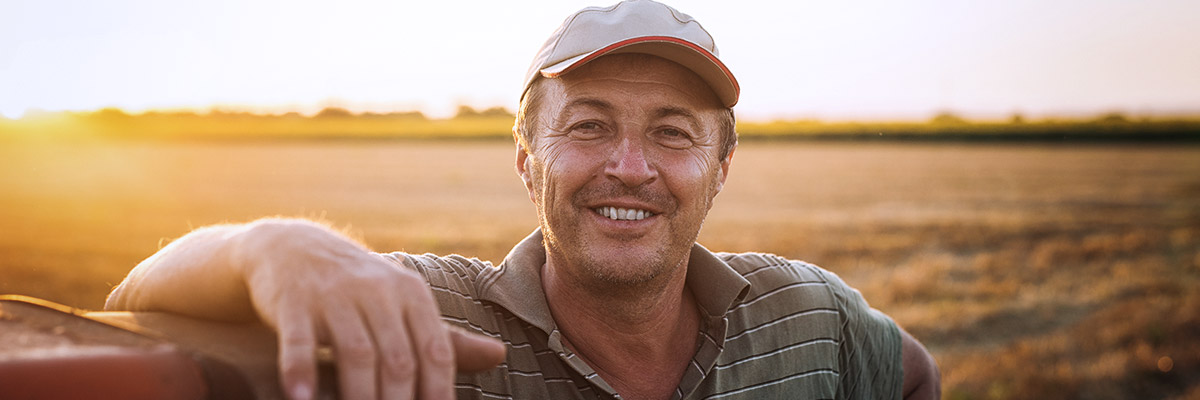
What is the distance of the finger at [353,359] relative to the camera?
1021 millimetres

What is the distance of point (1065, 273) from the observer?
13586mm

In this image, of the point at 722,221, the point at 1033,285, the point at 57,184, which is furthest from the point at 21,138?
the point at 1033,285

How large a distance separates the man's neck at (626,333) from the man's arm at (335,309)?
1473mm

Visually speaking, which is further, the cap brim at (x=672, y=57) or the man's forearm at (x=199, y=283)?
the cap brim at (x=672, y=57)

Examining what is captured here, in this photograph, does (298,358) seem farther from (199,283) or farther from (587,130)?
(587,130)

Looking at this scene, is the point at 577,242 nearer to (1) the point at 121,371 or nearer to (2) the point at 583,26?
(2) the point at 583,26

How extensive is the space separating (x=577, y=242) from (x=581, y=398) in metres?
0.51

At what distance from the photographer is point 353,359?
102 cm

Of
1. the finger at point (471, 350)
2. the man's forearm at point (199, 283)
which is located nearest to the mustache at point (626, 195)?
the man's forearm at point (199, 283)

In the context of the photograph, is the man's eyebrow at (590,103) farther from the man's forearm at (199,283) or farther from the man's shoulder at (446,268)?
the man's forearm at (199,283)

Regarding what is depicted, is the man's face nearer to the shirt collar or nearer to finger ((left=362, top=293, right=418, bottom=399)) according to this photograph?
the shirt collar

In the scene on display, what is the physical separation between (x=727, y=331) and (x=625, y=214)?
49cm

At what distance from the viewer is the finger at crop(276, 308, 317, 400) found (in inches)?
38.8

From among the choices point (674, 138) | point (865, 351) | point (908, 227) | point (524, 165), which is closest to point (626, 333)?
point (674, 138)
